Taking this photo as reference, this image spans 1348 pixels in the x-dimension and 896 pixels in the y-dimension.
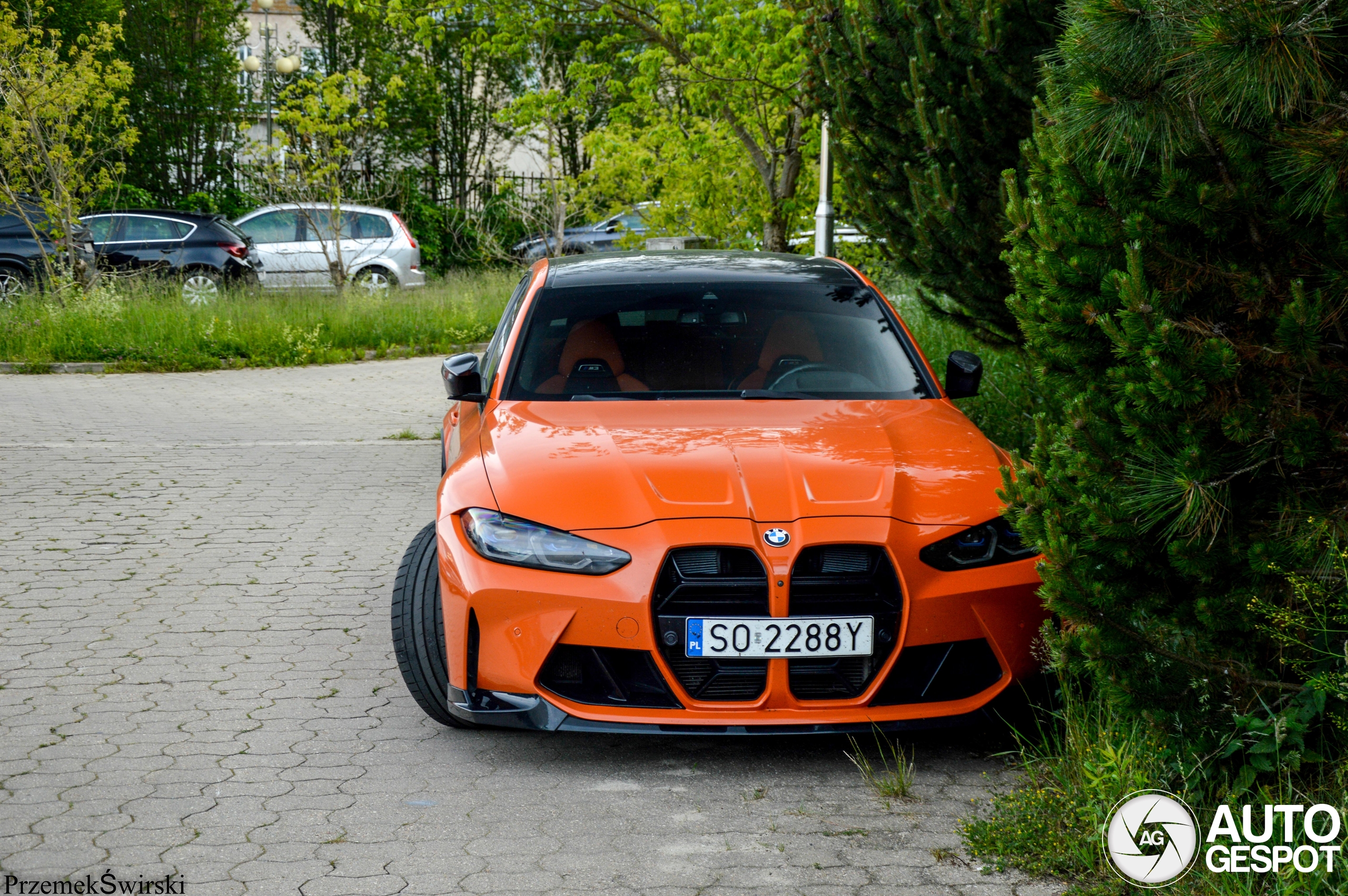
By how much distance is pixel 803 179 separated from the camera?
591 inches

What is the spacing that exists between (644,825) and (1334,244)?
89.6 inches

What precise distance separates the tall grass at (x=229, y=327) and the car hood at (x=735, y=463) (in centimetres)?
1247

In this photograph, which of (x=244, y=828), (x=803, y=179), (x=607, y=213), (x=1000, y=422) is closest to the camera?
(x=244, y=828)

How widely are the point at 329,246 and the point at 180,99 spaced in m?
10.7

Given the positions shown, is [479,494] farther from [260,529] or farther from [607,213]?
[607,213]

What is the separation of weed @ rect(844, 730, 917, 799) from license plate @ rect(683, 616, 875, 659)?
0.32 meters

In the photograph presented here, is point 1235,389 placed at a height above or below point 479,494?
above

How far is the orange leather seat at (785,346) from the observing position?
18.2 ft

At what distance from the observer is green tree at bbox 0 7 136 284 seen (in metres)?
17.2

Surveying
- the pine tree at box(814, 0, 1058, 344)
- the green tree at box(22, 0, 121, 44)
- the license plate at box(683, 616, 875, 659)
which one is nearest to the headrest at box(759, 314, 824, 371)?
the pine tree at box(814, 0, 1058, 344)

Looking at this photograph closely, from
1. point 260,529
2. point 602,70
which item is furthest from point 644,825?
point 602,70

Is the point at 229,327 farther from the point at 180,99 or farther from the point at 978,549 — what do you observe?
the point at 180,99

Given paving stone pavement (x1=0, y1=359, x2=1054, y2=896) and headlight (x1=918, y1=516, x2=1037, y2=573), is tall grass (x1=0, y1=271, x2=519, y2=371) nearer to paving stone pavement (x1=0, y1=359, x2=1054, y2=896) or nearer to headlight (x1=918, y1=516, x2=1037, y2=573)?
paving stone pavement (x1=0, y1=359, x2=1054, y2=896)

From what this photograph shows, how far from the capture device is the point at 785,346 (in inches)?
223
